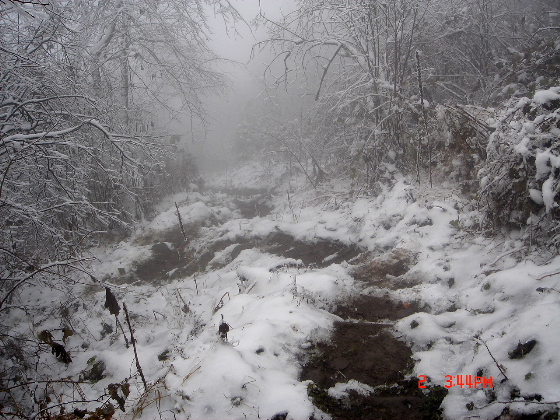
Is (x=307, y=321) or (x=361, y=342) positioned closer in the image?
(x=361, y=342)

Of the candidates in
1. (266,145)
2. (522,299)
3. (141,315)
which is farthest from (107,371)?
(266,145)

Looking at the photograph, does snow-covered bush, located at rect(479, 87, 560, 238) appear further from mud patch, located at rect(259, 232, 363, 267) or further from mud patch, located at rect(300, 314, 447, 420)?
mud patch, located at rect(259, 232, 363, 267)

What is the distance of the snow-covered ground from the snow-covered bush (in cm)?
32

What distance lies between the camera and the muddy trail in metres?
2.29

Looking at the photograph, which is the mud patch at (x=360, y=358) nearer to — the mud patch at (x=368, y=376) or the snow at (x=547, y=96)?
the mud patch at (x=368, y=376)

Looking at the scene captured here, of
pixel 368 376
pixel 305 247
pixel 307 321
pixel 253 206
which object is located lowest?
pixel 368 376

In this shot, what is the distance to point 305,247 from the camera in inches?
230

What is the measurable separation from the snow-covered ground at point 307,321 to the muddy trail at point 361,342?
102mm

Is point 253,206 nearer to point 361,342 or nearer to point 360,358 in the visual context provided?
point 361,342

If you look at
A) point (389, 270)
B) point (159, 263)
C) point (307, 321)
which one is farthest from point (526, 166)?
point (159, 263)
